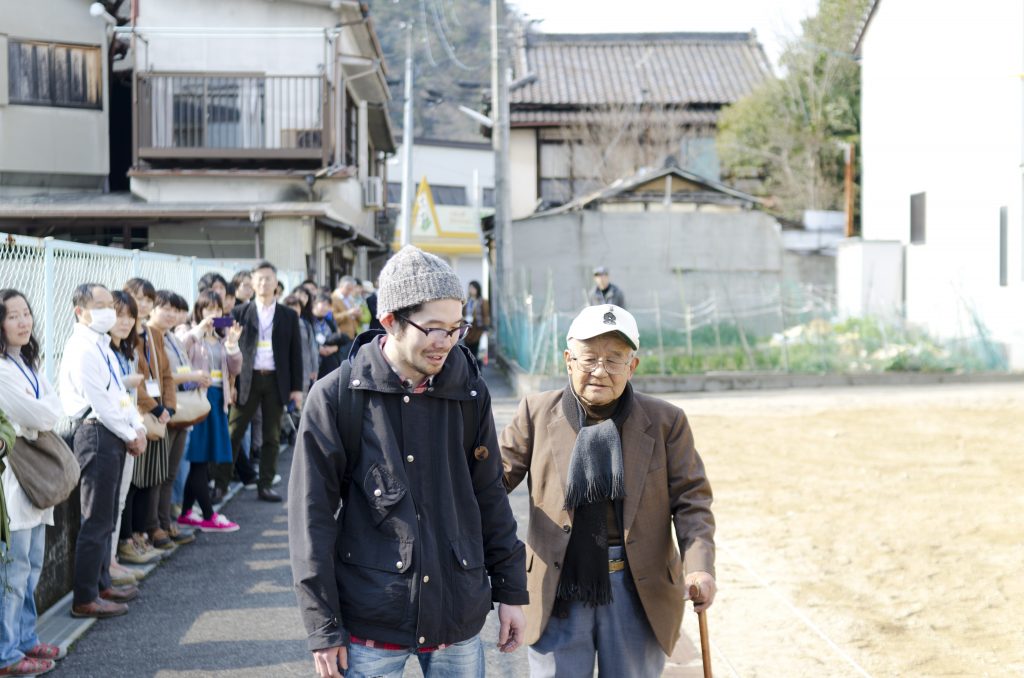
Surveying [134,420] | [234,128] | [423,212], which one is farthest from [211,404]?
[423,212]

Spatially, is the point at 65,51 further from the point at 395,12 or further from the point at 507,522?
the point at 395,12

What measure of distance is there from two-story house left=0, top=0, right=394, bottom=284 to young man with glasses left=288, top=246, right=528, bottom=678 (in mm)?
16081

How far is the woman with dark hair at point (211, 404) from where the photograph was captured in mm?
8477

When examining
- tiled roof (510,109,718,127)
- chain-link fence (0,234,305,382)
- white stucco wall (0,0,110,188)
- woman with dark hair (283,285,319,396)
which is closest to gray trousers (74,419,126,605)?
chain-link fence (0,234,305,382)

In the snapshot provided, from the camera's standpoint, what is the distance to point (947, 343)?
63.8 ft

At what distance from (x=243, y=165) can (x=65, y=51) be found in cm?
348

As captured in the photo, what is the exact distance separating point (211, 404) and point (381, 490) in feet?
19.7

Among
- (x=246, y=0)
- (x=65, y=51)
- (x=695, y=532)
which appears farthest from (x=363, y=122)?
(x=695, y=532)

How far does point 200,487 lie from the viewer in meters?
8.49

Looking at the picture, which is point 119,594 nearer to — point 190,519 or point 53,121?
point 190,519

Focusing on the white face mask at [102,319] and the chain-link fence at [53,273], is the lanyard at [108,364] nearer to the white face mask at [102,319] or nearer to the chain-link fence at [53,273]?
the white face mask at [102,319]

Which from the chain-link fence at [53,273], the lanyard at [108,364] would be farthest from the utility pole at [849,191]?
the lanyard at [108,364]

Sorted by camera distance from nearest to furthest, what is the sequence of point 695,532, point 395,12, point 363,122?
point 695,532 < point 363,122 < point 395,12

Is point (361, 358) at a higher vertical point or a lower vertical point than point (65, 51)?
lower
